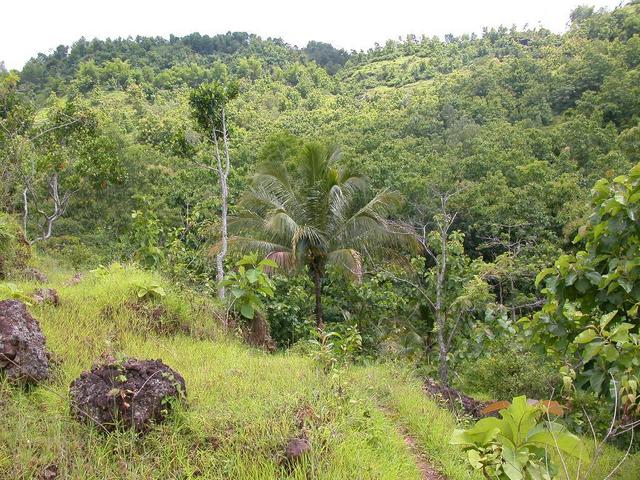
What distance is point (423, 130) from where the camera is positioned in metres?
35.0

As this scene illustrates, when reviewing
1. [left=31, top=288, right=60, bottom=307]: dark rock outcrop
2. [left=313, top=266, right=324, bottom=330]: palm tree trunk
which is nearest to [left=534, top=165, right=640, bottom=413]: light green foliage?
[left=31, top=288, right=60, bottom=307]: dark rock outcrop

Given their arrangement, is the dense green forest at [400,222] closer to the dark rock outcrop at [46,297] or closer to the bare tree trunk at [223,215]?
the bare tree trunk at [223,215]

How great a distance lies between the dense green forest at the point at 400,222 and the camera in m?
4.16

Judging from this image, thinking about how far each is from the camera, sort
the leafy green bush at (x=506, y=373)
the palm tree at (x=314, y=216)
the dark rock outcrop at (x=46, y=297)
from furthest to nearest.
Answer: the palm tree at (x=314, y=216) < the leafy green bush at (x=506, y=373) < the dark rock outcrop at (x=46, y=297)

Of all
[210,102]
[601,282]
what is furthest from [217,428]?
[210,102]

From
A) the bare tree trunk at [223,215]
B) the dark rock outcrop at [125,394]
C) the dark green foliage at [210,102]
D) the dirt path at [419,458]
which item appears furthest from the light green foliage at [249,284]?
the dark green foliage at [210,102]

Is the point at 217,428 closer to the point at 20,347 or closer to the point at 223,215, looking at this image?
the point at 20,347

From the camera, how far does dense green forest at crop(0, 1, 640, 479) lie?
416cm

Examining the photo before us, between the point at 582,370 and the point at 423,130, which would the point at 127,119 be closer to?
the point at 423,130

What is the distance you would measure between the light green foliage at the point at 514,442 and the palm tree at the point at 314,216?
875 centimetres

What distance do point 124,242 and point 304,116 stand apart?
3759 cm

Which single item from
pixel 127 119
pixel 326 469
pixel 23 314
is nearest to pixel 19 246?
pixel 23 314

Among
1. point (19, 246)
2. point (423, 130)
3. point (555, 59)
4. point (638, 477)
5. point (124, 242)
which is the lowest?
point (638, 477)

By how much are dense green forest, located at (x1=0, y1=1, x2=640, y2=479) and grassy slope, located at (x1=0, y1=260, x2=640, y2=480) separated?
1.77 ft
